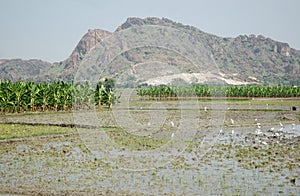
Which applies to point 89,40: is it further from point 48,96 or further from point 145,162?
point 145,162

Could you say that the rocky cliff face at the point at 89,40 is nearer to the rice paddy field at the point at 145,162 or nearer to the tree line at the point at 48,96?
the tree line at the point at 48,96

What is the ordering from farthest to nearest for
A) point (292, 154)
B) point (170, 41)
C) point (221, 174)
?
point (170, 41) < point (292, 154) < point (221, 174)

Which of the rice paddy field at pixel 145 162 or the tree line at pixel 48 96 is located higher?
the tree line at pixel 48 96

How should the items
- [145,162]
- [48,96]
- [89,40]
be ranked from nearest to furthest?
[145,162], [48,96], [89,40]

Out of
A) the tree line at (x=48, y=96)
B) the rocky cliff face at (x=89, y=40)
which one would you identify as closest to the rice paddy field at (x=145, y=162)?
the tree line at (x=48, y=96)

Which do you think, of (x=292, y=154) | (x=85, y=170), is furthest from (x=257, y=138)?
(x=85, y=170)

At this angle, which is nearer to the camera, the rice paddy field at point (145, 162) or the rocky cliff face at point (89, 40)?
the rice paddy field at point (145, 162)

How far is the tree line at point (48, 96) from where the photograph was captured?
28719mm

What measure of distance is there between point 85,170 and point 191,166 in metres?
2.91

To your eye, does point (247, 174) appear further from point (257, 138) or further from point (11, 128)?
point (11, 128)

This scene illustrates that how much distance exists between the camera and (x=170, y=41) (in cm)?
1438

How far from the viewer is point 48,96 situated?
31.8m

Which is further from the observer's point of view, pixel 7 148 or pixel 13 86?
pixel 13 86

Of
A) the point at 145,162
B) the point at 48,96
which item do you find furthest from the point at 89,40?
the point at 145,162
